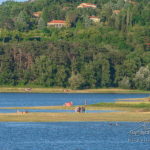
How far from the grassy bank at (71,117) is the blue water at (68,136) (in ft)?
9.27

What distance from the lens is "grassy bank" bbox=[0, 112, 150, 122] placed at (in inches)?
3255

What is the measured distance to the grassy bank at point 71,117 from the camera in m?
82.7

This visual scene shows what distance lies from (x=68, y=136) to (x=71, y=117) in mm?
14038

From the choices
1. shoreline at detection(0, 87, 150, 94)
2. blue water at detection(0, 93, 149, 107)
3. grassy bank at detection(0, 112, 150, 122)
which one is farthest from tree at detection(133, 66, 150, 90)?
grassy bank at detection(0, 112, 150, 122)

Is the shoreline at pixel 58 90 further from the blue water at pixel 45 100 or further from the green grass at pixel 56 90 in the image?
the blue water at pixel 45 100

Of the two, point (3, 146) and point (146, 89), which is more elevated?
point (3, 146)

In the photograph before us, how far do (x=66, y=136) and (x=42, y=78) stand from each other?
10828 centimetres

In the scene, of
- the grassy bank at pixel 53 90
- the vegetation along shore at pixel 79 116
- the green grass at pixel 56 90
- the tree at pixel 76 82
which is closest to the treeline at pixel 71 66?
the tree at pixel 76 82

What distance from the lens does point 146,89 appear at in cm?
17662

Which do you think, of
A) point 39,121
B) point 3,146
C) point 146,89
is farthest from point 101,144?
point 146,89

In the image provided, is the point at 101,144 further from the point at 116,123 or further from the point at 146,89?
the point at 146,89

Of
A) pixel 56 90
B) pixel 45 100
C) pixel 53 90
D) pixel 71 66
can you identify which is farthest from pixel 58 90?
pixel 45 100

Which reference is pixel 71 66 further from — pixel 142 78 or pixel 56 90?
pixel 142 78

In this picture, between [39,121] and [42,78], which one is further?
[42,78]
